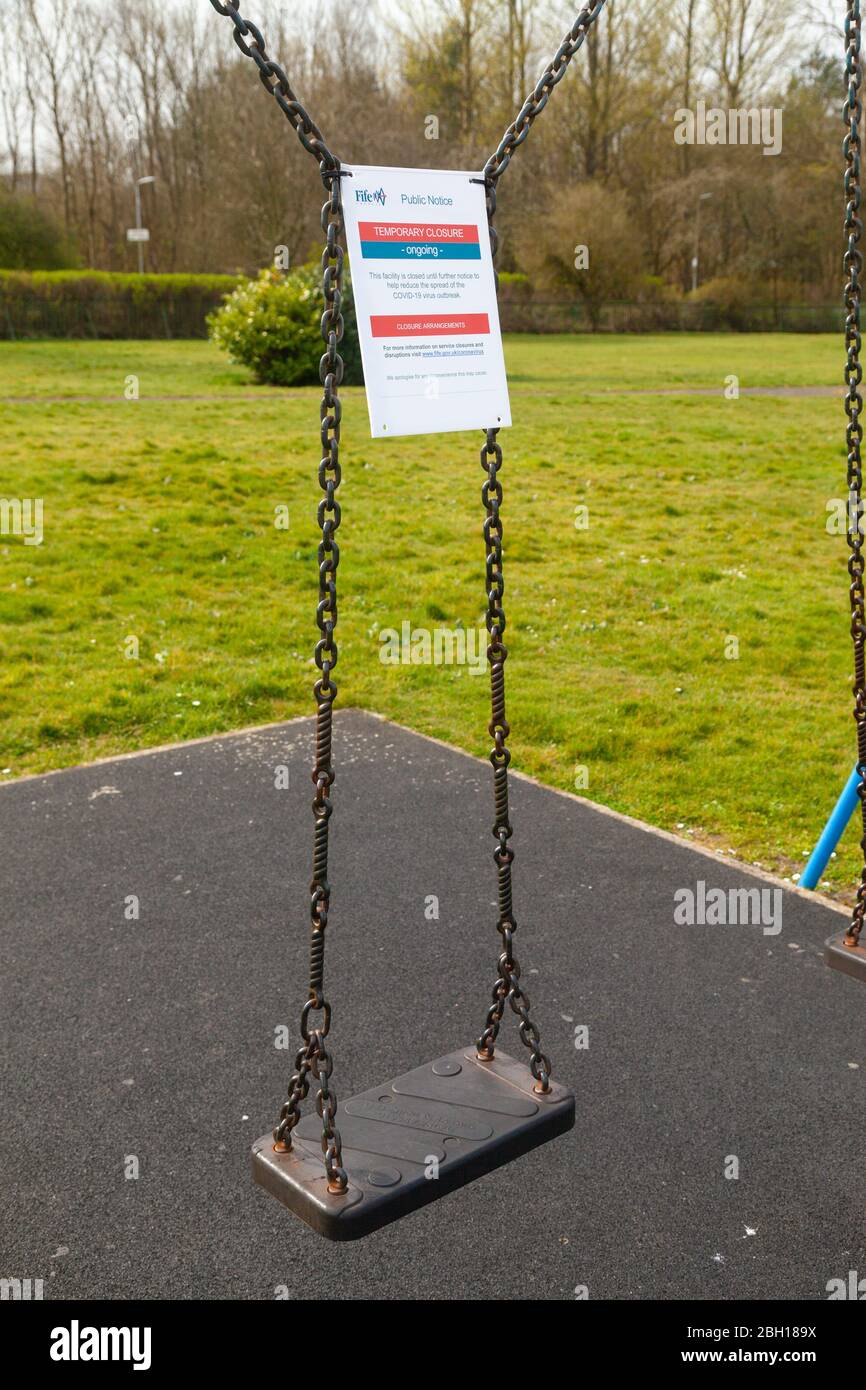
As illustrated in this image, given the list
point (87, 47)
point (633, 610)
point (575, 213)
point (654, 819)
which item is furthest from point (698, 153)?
point (654, 819)

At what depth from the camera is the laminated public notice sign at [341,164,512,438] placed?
8.39ft

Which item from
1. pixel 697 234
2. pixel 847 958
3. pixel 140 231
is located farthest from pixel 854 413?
pixel 697 234

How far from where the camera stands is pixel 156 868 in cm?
513

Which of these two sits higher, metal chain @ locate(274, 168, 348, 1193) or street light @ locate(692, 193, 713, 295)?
street light @ locate(692, 193, 713, 295)

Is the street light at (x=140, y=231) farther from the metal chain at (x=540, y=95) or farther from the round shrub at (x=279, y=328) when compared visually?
the metal chain at (x=540, y=95)

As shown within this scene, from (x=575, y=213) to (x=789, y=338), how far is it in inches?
296

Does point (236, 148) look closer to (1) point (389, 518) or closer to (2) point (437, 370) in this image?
(1) point (389, 518)

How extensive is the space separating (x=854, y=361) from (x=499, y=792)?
154 cm

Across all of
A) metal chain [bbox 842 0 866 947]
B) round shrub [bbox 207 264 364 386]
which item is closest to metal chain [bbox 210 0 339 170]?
metal chain [bbox 842 0 866 947]

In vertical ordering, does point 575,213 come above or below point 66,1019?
above

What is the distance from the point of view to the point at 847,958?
11.8 feet

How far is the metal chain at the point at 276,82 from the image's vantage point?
2.32 meters

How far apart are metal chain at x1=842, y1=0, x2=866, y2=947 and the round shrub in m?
15.8

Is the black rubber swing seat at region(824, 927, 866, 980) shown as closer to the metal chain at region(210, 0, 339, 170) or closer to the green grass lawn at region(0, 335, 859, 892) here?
the green grass lawn at region(0, 335, 859, 892)
